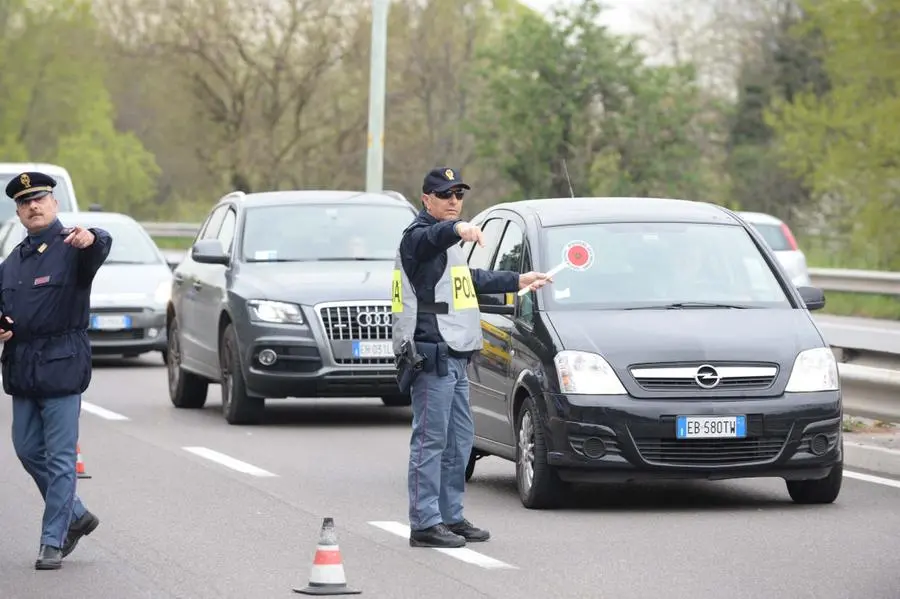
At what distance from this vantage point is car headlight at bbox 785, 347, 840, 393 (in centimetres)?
1063

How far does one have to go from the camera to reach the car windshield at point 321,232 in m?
16.7

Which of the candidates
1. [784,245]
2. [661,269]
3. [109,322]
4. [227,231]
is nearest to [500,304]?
[661,269]

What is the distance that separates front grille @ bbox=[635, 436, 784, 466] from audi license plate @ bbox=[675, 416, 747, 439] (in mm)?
45

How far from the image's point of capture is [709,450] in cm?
1044

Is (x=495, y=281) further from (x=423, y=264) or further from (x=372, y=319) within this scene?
(x=372, y=319)

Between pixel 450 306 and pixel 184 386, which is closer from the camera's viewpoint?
pixel 450 306

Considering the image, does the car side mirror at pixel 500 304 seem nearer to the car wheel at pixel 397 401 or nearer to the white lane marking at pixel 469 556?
the white lane marking at pixel 469 556

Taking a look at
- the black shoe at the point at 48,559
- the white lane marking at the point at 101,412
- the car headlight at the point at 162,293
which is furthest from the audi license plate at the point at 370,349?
the car headlight at the point at 162,293

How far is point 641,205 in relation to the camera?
39.0ft

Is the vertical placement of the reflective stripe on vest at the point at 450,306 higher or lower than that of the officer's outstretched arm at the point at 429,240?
lower

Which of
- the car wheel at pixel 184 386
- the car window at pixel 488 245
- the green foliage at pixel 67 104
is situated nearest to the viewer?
the car window at pixel 488 245

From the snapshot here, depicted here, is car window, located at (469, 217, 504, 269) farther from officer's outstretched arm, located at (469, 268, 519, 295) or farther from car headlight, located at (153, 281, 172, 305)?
car headlight, located at (153, 281, 172, 305)

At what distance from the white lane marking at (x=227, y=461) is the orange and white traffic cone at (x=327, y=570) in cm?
454

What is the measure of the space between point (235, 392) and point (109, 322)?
20.9ft
